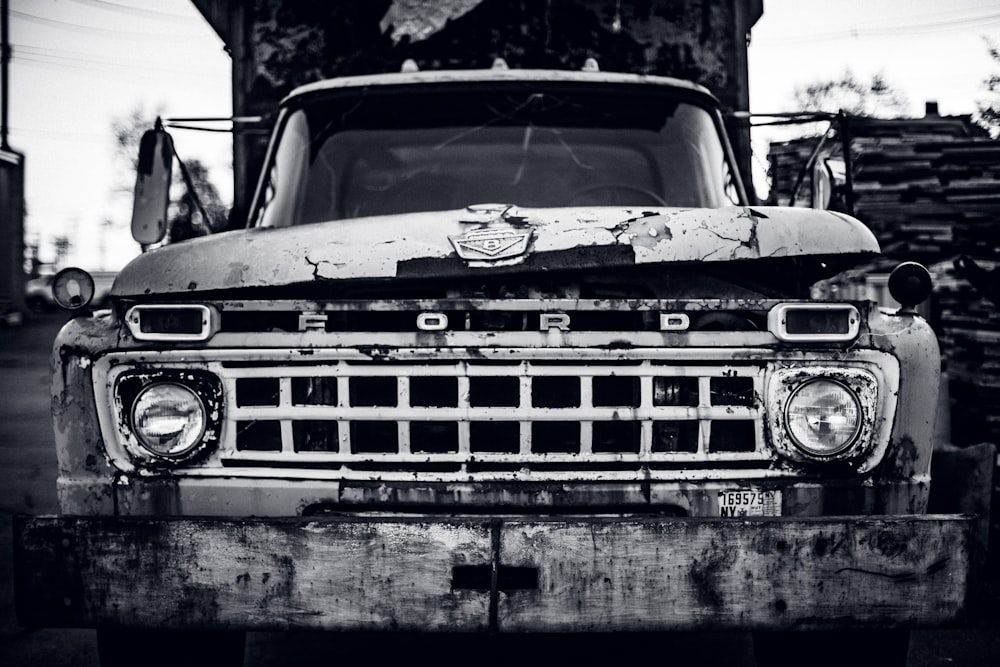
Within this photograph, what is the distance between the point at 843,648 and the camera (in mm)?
2352

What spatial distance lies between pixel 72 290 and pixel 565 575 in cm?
155

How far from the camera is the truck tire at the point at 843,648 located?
2295 mm

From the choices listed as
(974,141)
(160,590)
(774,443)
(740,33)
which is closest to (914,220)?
(974,141)

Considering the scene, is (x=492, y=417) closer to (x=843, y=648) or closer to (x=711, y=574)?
(x=711, y=574)

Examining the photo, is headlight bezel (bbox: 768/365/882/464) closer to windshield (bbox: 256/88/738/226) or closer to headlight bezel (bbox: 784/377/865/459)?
headlight bezel (bbox: 784/377/865/459)

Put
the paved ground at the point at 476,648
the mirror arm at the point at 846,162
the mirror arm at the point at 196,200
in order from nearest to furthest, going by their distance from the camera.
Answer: the paved ground at the point at 476,648 < the mirror arm at the point at 846,162 < the mirror arm at the point at 196,200

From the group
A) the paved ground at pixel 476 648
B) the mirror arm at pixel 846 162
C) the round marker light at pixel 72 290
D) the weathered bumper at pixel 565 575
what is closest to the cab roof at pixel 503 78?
the mirror arm at pixel 846 162

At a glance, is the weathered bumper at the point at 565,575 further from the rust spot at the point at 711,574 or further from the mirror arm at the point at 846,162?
the mirror arm at the point at 846,162

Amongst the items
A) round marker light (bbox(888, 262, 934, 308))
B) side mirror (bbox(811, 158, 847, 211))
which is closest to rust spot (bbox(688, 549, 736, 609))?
round marker light (bbox(888, 262, 934, 308))

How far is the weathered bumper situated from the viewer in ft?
6.53

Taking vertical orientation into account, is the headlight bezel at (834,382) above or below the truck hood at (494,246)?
below

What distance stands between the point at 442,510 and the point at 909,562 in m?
1.10

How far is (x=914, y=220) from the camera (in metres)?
9.91

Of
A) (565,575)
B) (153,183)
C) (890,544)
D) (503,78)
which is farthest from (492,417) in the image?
(153,183)
